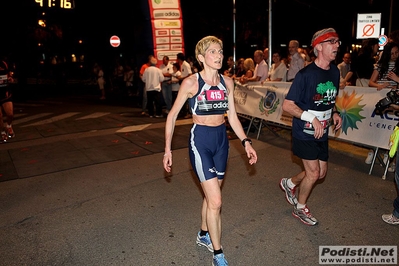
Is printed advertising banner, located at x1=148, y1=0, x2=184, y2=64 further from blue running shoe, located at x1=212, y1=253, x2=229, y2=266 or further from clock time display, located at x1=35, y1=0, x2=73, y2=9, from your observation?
blue running shoe, located at x1=212, y1=253, x2=229, y2=266

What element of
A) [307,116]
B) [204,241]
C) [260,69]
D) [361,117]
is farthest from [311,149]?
[260,69]

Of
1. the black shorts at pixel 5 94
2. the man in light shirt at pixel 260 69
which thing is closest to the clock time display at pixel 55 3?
the black shorts at pixel 5 94

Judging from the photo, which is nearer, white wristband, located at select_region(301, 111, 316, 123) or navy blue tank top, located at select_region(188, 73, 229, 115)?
navy blue tank top, located at select_region(188, 73, 229, 115)

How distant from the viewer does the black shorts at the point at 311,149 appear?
4018 millimetres

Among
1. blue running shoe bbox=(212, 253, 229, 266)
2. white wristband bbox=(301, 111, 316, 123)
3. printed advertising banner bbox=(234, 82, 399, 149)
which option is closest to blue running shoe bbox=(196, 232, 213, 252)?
blue running shoe bbox=(212, 253, 229, 266)

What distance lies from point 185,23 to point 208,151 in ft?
82.5

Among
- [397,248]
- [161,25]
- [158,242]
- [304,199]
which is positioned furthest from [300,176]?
[161,25]

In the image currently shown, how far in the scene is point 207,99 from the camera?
3379 millimetres

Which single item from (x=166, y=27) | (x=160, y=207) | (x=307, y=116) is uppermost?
(x=166, y=27)

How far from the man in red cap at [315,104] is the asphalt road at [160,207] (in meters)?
0.57

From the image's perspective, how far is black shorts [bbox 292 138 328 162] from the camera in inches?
158

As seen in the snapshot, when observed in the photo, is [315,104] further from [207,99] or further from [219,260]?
[219,260]

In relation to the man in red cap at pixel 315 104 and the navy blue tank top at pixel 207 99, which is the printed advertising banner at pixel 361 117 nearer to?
the man in red cap at pixel 315 104

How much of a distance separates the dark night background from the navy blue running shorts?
12245 millimetres
